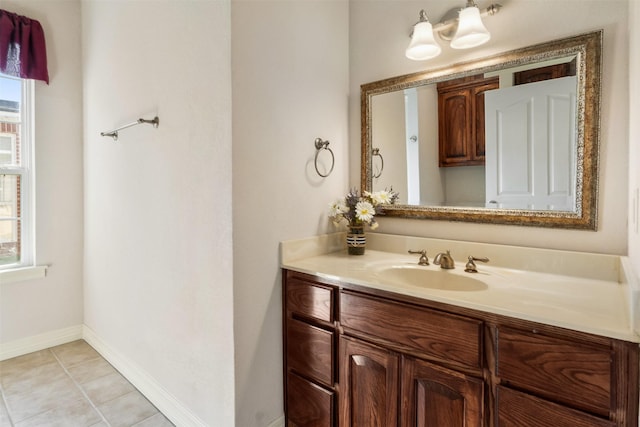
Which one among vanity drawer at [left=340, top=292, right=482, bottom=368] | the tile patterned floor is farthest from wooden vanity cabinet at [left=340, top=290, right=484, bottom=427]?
the tile patterned floor

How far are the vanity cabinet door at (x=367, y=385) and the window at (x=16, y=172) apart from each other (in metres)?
2.53

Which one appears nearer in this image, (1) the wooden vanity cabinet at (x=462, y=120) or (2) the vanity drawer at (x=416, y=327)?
(2) the vanity drawer at (x=416, y=327)

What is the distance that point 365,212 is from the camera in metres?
1.71

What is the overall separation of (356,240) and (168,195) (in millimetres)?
977

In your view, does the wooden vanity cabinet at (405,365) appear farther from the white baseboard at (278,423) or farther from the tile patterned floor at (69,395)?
the tile patterned floor at (69,395)

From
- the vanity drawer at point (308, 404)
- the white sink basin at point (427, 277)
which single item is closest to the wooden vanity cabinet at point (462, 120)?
the white sink basin at point (427, 277)

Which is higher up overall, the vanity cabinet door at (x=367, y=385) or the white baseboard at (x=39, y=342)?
the vanity cabinet door at (x=367, y=385)

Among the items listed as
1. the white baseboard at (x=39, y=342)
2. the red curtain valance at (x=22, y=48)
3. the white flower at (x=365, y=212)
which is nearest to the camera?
the white flower at (x=365, y=212)

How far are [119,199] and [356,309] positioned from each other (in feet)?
5.53

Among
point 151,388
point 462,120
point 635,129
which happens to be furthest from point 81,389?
point 635,129

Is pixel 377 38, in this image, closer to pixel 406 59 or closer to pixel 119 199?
pixel 406 59

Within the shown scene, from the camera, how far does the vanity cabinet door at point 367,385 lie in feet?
3.95

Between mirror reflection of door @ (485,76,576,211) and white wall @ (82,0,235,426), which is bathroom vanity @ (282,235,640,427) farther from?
white wall @ (82,0,235,426)

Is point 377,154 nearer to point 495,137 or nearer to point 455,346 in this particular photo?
point 495,137
